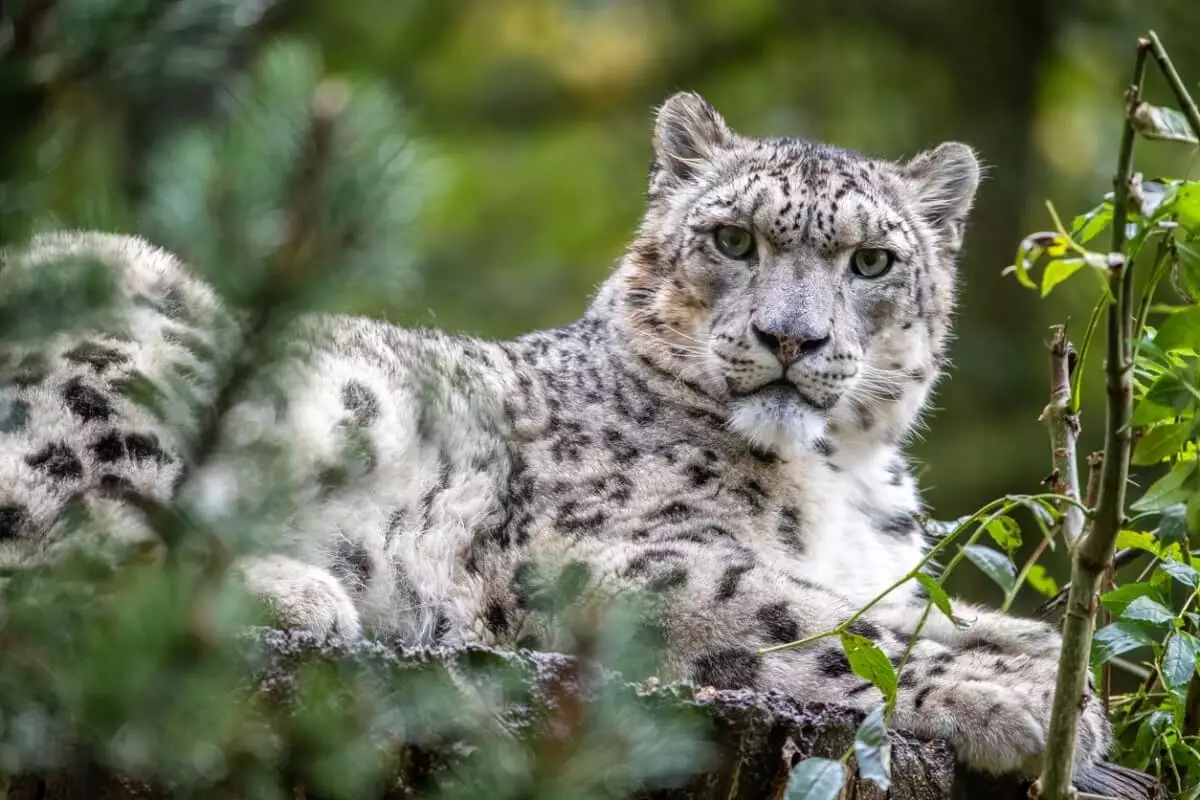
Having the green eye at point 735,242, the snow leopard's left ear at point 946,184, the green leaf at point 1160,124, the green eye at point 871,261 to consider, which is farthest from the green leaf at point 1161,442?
the snow leopard's left ear at point 946,184

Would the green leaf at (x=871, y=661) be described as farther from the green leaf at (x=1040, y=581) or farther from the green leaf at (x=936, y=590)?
the green leaf at (x=1040, y=581)

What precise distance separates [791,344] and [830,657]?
1.25 meters

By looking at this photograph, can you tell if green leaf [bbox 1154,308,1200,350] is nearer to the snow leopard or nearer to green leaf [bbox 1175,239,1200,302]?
green leaf [bbox 1175,239,1200,302]

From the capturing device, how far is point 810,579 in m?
5.23

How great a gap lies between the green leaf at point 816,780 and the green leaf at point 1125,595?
4.05 feet

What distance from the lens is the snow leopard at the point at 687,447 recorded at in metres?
4.45

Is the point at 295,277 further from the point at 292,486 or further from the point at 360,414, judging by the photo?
the point at 360,414

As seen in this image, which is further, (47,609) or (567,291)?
(567,291)

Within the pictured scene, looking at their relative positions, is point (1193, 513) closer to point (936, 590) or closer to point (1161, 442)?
point (1161, 442)

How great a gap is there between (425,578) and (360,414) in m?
0.59

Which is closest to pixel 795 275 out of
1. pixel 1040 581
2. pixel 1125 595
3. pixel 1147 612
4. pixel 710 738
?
pixel 1040 581

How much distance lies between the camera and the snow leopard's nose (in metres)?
5.45

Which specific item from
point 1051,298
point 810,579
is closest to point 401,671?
point 810,579

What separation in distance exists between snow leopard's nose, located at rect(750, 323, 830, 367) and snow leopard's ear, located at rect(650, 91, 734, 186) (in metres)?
1.31
